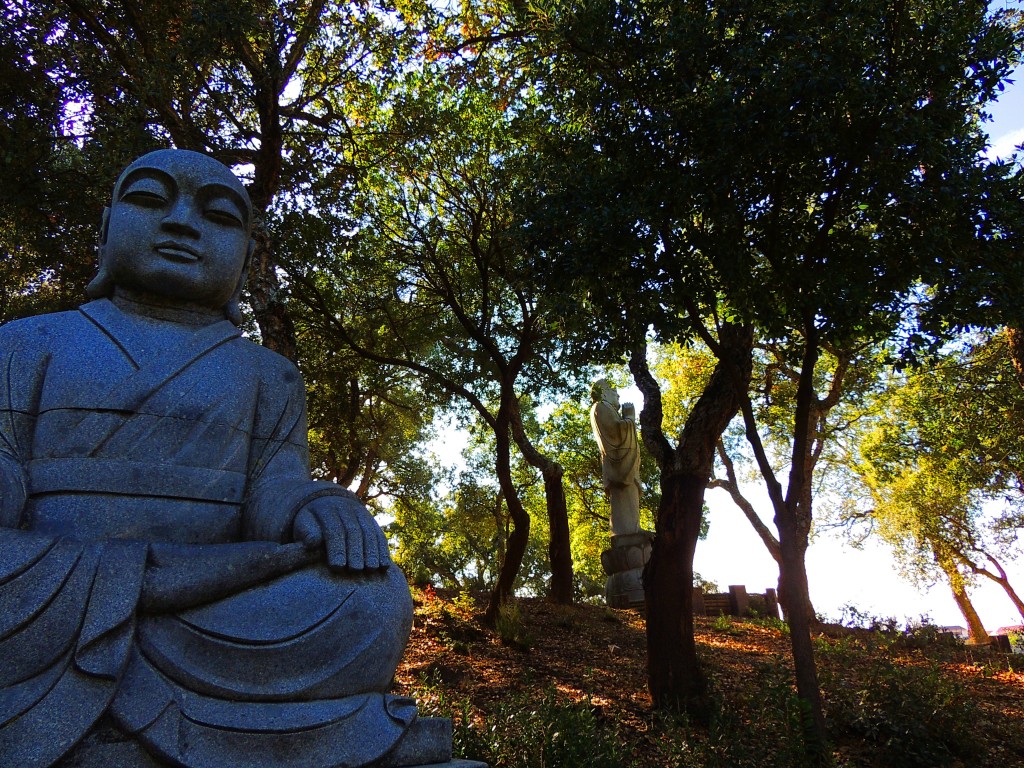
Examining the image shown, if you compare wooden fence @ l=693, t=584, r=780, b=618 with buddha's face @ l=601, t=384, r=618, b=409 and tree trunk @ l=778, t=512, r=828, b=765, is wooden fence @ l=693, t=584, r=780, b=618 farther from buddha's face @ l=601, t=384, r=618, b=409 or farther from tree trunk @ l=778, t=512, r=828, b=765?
tree trunk @ l=778, t=512, r=828, b=765

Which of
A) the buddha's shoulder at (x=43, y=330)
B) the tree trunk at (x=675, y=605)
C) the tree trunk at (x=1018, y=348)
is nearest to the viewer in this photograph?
the buddha's shoulder at (x=43, y=330)

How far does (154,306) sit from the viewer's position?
3.54 meters

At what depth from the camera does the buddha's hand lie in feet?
8.87

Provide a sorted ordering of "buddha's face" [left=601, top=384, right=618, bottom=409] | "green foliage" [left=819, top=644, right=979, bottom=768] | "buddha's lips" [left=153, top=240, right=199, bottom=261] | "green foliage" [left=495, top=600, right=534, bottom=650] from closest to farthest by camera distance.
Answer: "buddha's lips" [left=153, top=240, right=199, bottom=261] → "green foliage" [left=819, top=644, right=979, bottom=768] → "green foliage" [left=495, top=600, right=534, bottom=650] → "buddha's face" [left=601, top=384, right=618, bottom=409]

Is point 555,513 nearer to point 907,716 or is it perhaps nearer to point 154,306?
point 907,716

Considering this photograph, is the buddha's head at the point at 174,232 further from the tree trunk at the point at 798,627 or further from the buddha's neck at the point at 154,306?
the tree trunk at the point at 798,627

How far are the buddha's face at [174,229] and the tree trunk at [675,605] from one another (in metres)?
5.36

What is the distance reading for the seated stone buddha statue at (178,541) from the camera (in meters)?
2.32

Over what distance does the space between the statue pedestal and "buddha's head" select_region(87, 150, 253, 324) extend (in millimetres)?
12054

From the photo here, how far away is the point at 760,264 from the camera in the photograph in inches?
291

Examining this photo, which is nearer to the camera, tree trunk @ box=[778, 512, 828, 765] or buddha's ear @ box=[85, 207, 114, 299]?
buddha's ear @ box=[85, 207, 114, 299]

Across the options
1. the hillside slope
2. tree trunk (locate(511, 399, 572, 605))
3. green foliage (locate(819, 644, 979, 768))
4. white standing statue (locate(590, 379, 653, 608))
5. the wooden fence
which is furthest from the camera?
the wooden fence

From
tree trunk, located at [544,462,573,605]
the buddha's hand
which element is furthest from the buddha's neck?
tree trunk, located at [544,462,573,605]

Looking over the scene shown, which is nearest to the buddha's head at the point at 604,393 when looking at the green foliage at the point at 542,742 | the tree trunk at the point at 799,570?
the tree trunk at the point at 799,570
